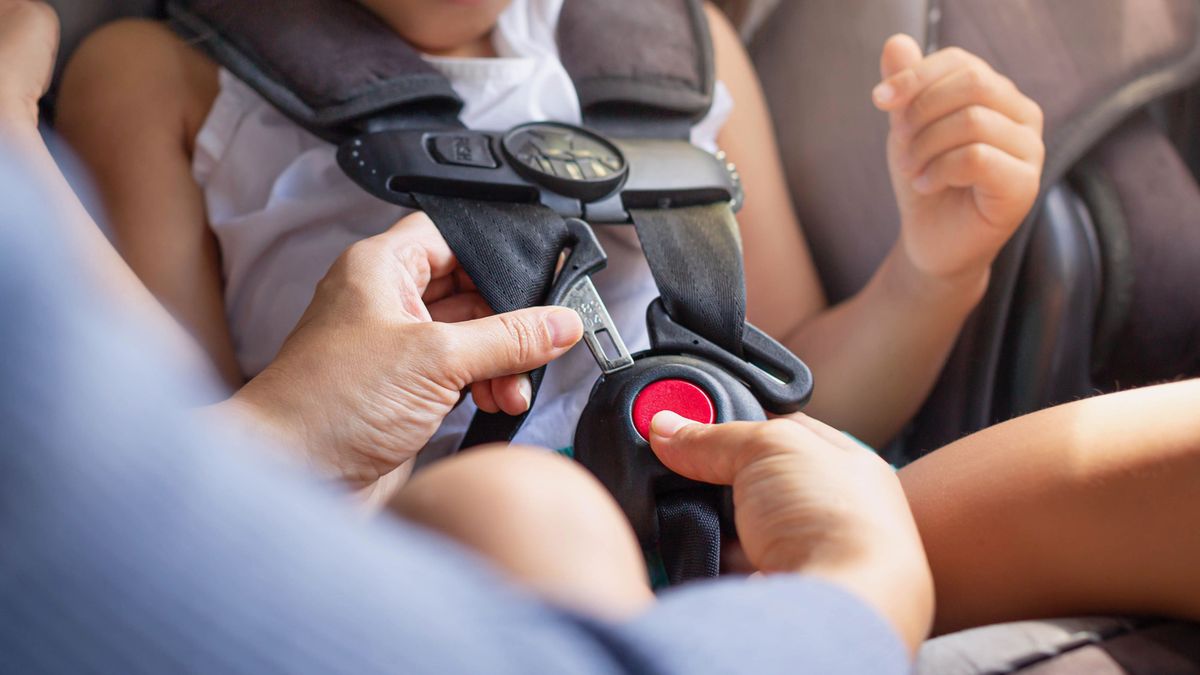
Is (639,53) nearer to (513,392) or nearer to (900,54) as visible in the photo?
(900,54)

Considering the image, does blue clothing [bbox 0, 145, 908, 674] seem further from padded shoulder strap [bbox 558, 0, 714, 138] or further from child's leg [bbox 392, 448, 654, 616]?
padded shoulder strap [bbox 558, 0, 714, 138]

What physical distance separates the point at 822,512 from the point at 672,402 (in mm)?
161

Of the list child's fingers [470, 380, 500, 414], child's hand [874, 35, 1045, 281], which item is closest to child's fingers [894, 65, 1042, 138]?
child's hand [874, 35, 1045, 281]

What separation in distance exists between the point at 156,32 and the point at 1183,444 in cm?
73

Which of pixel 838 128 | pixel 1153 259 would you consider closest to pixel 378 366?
pixel 838 128

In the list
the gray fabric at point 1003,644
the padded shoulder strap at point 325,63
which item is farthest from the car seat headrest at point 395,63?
the gray fabric at point 1003,644

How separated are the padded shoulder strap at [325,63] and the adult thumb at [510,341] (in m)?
0.20

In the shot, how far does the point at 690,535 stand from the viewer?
506 millimetres

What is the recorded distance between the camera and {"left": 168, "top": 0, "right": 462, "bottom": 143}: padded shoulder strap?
66 centimetres

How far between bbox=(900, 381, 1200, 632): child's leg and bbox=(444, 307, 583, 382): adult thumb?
8.6 inches

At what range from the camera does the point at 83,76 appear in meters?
0.71

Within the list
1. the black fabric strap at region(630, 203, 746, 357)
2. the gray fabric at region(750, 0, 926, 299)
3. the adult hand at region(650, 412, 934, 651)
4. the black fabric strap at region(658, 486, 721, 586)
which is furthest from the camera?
the gray fabric at region(750, 0, 926, 299)

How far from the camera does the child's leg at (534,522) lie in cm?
31

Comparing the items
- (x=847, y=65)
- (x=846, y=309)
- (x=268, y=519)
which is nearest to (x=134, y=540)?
(x=268, y=519)
